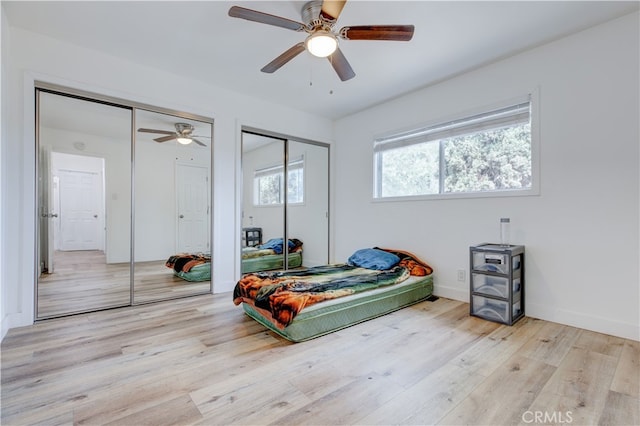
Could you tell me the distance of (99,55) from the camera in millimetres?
2869

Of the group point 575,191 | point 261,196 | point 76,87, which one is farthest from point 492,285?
point 76,87

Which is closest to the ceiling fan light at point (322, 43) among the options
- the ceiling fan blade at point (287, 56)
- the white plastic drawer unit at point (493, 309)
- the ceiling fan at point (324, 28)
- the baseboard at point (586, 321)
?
the ceiling fan at point (324, 28)

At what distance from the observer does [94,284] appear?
318cm

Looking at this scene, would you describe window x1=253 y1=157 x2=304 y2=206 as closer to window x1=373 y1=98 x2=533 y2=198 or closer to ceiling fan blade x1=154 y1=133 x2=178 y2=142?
ceiling fan blade x1=154 y1=133 x2=178 y2=142

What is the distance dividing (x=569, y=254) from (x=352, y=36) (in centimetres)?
259

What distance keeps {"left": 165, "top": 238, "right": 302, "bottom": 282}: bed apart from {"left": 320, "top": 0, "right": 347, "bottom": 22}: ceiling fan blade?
9.32 ft

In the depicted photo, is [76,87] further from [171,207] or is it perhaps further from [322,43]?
[322,43]

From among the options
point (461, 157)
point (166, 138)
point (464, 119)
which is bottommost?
point (461, 157)

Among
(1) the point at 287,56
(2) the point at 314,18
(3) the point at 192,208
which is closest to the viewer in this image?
(2) the point at 314,18

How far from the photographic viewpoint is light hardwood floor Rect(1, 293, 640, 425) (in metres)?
1.43

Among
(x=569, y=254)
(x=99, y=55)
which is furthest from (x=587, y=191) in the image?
(x=99, y=55)

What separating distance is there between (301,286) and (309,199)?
7.46 feet

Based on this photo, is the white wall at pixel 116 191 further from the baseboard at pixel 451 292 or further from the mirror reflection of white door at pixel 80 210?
the baseboard at pixel 451 292

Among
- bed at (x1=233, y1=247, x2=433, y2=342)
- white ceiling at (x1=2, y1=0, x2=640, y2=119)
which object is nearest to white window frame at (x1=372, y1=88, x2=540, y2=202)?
white ceiling at (x1=2, y1=0, x2=640, y2=119)
